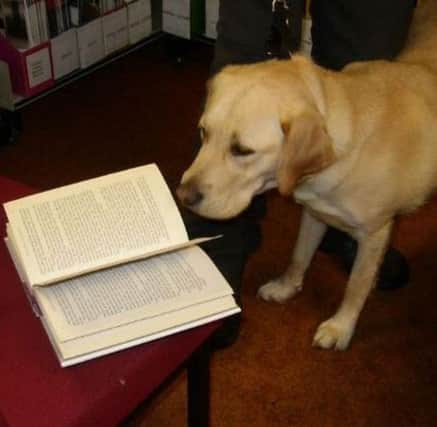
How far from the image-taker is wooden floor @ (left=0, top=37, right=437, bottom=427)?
1.52 metres

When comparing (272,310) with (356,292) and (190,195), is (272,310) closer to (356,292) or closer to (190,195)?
(356,292)

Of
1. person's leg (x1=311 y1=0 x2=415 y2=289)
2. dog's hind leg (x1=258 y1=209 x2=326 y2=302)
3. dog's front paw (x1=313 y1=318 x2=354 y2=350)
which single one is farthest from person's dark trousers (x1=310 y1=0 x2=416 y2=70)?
dog's front paw (x1=313 y1=318 x2=354 y2=350)

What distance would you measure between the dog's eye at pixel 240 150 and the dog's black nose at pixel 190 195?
96 millimetres

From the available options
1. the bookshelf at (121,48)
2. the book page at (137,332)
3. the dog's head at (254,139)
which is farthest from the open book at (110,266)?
the bookshelf at (121,48)

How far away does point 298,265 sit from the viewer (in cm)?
176

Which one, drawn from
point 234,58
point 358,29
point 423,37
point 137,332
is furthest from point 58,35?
point 137,332

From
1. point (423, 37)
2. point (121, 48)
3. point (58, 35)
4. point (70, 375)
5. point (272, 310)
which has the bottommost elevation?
point (272, 310)

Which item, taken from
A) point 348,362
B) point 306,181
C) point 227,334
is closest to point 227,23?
point 306,181

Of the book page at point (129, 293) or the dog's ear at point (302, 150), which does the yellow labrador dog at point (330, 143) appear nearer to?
the dog's ear at point (302, 150)

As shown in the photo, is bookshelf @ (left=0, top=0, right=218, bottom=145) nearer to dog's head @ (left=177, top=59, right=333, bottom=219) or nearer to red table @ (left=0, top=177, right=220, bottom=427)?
dog's head @ (left=177, top=59, right=333, bottom=219)

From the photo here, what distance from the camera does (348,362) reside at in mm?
1636

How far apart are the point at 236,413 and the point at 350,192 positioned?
0.53 m

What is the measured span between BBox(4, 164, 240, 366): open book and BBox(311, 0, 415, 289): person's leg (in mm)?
695

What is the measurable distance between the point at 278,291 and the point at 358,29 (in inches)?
25.9
